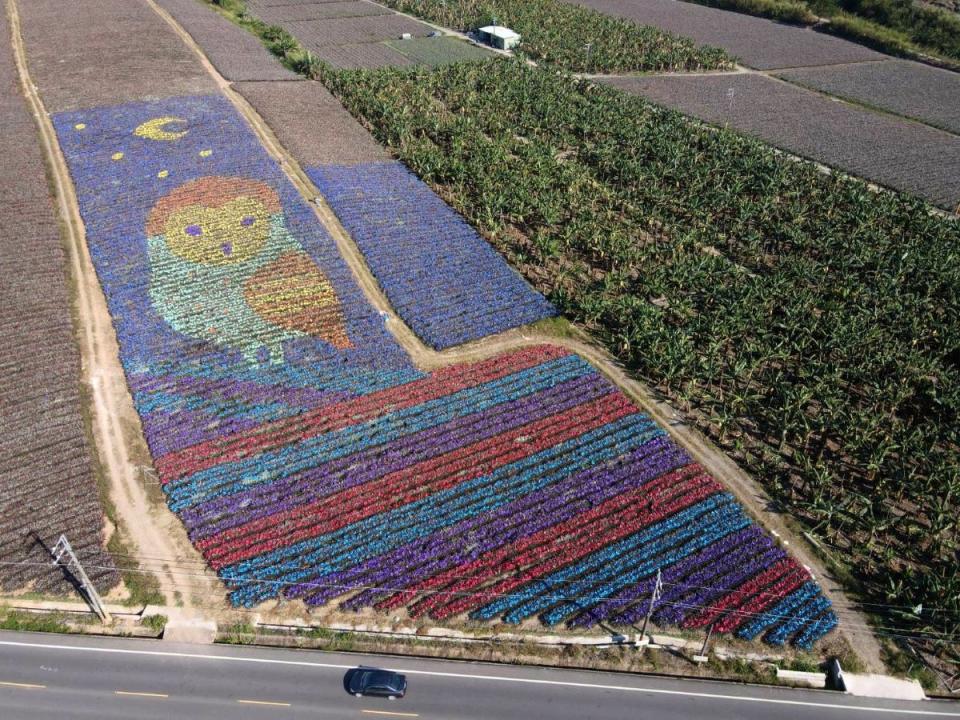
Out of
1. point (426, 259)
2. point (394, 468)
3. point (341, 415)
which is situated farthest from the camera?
point (426, 259)

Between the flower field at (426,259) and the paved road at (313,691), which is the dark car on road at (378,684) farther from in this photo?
the flower field at (426,259)

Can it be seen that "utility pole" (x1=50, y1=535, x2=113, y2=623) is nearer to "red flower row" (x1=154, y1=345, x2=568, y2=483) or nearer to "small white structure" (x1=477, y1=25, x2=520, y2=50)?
"red flower row" (x1=154, y1=345, x2=568, y2=483)

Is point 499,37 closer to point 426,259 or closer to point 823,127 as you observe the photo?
point 823,127

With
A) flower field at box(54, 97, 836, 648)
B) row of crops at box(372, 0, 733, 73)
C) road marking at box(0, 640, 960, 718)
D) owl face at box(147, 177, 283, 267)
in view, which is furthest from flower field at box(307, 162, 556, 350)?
row of crops at box(372, 0, 733, 73)

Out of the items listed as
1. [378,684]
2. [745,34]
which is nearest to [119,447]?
[378,684]

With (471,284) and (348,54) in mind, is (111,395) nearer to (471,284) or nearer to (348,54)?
(471,284)

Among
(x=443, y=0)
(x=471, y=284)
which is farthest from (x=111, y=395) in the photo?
(x=443, y=0)
